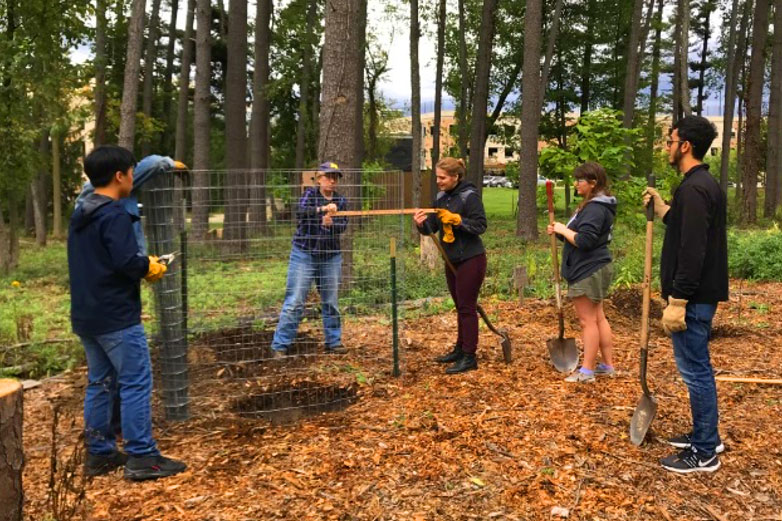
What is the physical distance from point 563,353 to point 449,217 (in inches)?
64.8

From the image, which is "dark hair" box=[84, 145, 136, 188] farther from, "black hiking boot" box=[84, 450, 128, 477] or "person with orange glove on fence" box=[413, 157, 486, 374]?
→ "person with orange glove on fence" box=[413, 157, 486, 374]

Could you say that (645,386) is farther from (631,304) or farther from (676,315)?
(631,304)

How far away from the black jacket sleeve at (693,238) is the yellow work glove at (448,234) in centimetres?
215

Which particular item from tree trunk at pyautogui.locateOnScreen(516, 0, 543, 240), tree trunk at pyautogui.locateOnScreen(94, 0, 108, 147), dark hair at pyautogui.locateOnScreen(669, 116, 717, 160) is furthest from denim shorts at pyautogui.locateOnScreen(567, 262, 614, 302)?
tree trunk at pyautogui.locateOnScreen(94, 0, 108, 147)

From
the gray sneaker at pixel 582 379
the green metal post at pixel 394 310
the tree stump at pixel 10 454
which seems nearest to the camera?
the tree stump at pixel 10 454

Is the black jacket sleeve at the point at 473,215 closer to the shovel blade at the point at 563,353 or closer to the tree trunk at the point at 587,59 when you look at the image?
the shovel blade at the point at 563,353

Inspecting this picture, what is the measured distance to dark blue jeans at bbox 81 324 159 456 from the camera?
355cm

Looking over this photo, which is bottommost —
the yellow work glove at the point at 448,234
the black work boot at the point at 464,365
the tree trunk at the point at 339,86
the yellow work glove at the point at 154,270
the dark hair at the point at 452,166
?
the black work boot at the point at 464,365

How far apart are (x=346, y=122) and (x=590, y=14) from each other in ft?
86.4

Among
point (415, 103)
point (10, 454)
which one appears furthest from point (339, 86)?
point (415, 103)

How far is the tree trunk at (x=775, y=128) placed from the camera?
66.8ft

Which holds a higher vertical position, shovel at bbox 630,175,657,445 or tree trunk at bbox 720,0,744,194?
tree trunk at bbox 720,0,744,194

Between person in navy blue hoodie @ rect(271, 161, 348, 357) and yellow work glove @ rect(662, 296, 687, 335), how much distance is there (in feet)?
8.63

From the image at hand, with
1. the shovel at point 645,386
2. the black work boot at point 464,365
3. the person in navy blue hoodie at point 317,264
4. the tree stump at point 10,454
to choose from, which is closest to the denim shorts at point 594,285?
the shovel at point 645,386
